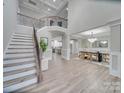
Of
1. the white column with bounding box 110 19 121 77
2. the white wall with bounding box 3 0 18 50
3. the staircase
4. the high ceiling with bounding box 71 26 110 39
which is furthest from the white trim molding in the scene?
the white wall with bounding box 3 0 18 50

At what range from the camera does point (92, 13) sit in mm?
5461

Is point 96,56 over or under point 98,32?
under

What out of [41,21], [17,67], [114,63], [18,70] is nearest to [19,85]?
[18,70]

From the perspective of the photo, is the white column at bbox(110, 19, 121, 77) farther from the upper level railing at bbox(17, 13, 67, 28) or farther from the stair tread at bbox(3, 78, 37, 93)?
the upper level railing at bbox(17, 13, 67, 28)

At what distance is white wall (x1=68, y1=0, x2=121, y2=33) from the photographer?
13.3 ft

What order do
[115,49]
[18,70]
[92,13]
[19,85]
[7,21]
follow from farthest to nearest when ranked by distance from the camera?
[92,13] < [115,49] < [7,21] < [18,70] < [19,85]

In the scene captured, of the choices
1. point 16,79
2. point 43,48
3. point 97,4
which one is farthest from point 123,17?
point 97,4

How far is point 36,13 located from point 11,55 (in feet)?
31.6

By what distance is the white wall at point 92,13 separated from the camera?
4062 mm

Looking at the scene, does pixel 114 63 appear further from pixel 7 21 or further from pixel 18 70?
pixel 7 21

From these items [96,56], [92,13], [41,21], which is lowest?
[96,56]

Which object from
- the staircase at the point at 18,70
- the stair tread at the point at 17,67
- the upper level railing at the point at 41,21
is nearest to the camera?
the staircase at the point at 18,70

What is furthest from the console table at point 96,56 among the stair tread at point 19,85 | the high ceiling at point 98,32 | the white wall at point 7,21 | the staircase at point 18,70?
the white wall at point 7,21

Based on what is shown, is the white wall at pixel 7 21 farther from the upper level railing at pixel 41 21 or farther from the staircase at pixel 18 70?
the upper level railing at pixel 41 21
